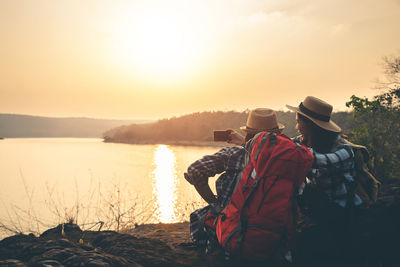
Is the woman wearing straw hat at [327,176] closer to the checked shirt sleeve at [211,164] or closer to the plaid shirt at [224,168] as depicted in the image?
the plaid shirt at [224,168]

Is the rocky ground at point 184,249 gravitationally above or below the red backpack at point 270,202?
below

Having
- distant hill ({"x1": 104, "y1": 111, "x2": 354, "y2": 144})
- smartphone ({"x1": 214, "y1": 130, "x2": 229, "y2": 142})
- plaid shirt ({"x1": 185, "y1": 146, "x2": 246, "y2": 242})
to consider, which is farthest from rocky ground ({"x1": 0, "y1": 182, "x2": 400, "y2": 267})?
distant hill ({"x1": 104, "y1": 111, "x2": 354, "y2": 144})

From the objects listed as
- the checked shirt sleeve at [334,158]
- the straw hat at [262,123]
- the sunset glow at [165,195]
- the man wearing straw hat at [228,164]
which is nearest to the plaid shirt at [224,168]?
the man wearing straw hat at [228,164]

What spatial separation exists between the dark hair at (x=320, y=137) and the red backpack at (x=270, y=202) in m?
0.65

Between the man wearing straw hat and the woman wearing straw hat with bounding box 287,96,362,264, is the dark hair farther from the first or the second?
the man wearing straw hat

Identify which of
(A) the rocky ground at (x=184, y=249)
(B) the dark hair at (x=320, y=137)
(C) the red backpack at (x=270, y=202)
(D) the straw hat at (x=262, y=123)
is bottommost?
(A) the rocky ground at (x=184, y=249)

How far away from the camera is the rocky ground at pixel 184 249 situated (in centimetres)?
256

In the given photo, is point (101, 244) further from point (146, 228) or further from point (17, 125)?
point (17, 125)

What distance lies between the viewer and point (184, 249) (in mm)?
3363

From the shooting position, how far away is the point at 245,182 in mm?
2465

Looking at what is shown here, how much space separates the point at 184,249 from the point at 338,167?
6.32 ft

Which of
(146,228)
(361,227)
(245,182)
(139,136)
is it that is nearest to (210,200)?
(245,182)

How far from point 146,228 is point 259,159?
5895mm

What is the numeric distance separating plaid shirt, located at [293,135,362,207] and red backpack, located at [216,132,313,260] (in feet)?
1.26
